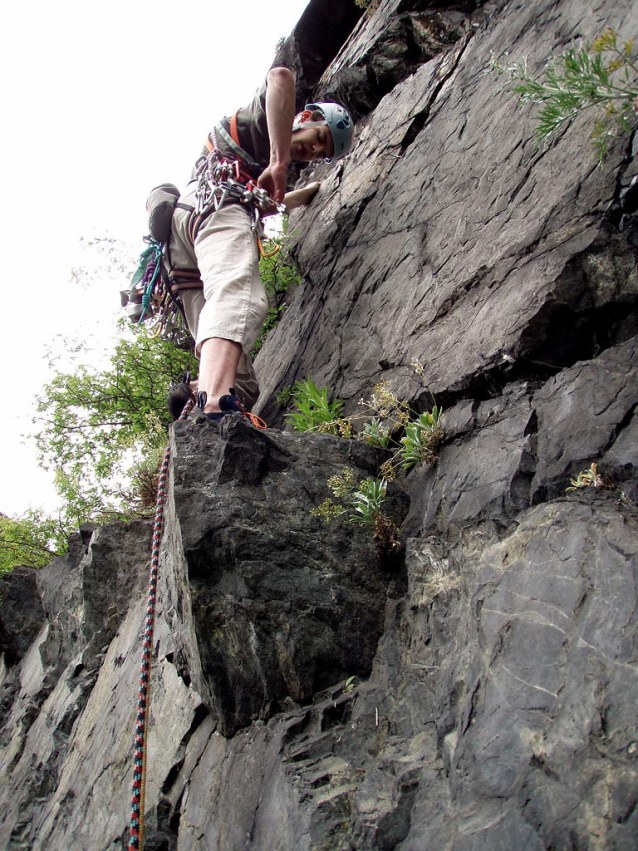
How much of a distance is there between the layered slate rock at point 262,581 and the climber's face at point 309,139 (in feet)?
→ 11.0

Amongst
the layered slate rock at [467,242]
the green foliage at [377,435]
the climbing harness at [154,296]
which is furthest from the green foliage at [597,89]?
the climbing harness at [154,296]

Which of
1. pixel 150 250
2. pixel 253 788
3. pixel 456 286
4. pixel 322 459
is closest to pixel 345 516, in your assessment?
pixel 322 459

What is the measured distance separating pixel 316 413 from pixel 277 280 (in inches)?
106

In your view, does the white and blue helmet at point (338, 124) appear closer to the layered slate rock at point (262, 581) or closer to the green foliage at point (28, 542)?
the layered slate rock at point (262, 581)

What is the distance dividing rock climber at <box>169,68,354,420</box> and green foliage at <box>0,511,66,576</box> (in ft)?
12.1

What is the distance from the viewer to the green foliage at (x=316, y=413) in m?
4.33

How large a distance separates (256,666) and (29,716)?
164 inches

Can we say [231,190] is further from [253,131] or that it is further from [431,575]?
[431,575]

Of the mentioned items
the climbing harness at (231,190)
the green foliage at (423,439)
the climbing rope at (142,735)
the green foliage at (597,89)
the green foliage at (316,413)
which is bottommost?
the climbing rope at (142,735)

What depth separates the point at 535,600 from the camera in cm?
236

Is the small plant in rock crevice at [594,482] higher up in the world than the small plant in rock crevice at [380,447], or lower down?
lower down

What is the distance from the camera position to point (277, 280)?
6730mm

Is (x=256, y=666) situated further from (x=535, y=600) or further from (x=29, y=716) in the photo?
(x=29, y=716)

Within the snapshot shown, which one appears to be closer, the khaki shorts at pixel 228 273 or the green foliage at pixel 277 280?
the khaki shorts at pixel 228 273
